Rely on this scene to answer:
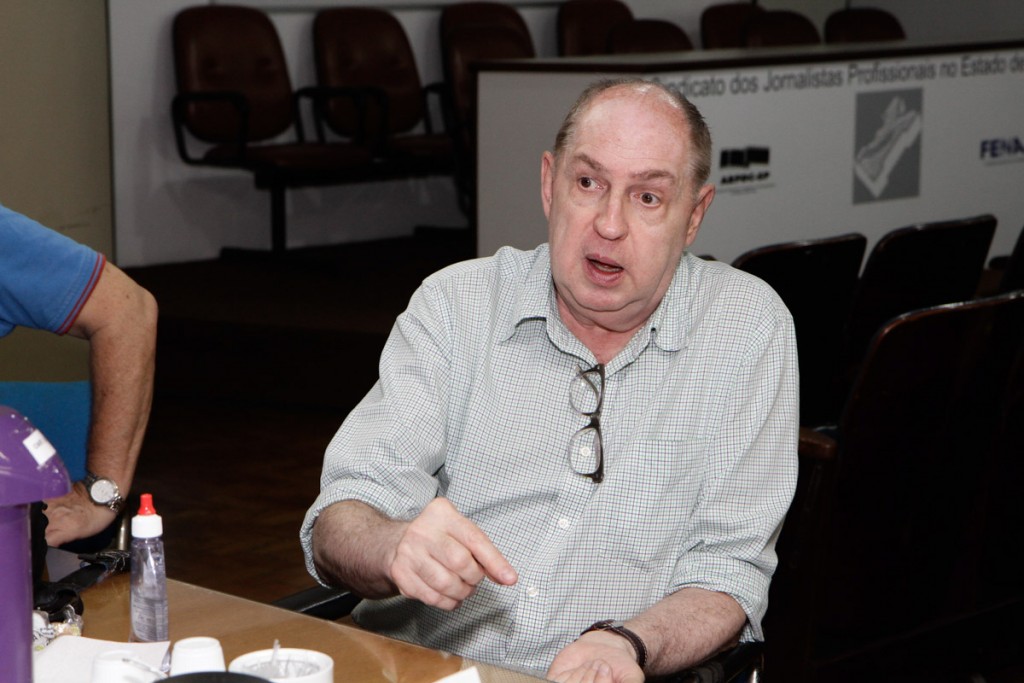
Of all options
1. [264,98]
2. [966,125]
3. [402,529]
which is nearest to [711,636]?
[402,529]

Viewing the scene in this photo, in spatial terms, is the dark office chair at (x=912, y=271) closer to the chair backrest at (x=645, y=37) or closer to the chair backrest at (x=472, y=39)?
the chair backrest at (x=472, y=39)

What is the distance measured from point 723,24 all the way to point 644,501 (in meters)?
7.05

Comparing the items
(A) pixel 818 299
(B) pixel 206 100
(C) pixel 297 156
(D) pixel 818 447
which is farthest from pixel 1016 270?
(B) pixel 206 100

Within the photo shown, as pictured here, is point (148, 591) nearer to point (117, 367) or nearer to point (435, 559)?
point (435, 559)

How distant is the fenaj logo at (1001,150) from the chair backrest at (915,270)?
8.36 ft

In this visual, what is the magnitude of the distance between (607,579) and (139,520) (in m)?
0.70

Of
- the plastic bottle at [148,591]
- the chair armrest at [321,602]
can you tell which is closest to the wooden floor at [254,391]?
the chair armrest at [321,602]

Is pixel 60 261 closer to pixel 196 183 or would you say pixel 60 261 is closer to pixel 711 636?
pixel 711 636

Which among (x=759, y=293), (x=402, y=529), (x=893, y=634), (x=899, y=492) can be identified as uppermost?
(x=759, y=293)

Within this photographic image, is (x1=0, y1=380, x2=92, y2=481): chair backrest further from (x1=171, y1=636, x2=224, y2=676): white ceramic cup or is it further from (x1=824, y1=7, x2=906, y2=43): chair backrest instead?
(x1=824, y1=7, x2=906, y2=43): chair backrest

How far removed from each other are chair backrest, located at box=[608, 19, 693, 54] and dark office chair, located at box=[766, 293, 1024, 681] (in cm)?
498

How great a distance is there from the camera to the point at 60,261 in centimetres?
212

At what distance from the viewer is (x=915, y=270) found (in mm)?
3510

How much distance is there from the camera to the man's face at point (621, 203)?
72.8 inches
